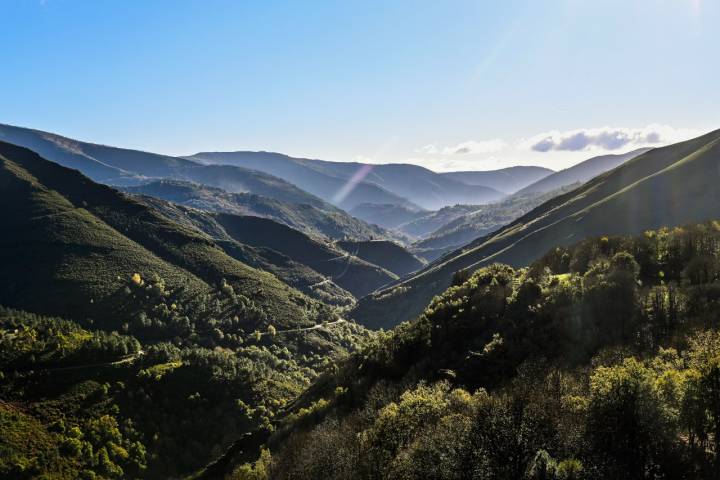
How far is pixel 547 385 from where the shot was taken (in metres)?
55.9

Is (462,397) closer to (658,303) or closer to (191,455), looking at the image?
(658,303)

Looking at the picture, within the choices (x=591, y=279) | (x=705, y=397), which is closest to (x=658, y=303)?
(x=591, y=279)

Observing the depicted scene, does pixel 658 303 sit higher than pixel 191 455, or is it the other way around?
pixel 658 303

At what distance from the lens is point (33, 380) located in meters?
146

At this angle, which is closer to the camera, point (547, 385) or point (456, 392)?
point (547, 385)

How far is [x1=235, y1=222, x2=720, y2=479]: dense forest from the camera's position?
41562 millimetres

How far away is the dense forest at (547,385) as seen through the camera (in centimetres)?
4156

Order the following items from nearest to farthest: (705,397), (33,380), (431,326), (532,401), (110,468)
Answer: (705,397), (532,401), (431,326), (110,468), (33,380)

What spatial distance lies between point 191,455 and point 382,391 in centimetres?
8404

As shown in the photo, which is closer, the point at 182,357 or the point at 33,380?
the point at 33,380

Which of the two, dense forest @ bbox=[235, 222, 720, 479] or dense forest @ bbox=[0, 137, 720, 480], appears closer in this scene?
dense forest @ bbox=[235, 222, 720, 479]

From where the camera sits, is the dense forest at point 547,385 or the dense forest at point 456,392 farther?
the dense forest at point 456,392

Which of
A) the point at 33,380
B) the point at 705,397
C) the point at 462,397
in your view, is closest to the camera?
the point at 705,397

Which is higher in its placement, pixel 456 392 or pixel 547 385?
pixel 547 385
